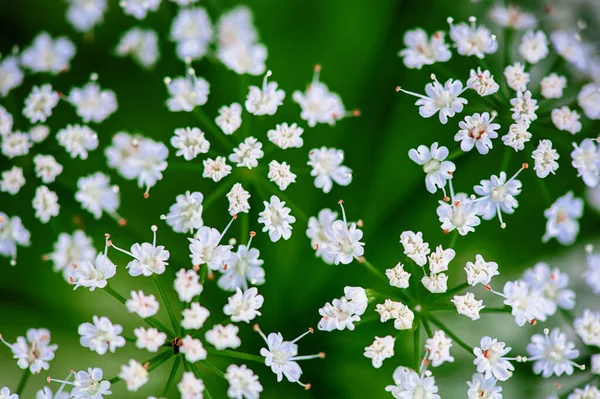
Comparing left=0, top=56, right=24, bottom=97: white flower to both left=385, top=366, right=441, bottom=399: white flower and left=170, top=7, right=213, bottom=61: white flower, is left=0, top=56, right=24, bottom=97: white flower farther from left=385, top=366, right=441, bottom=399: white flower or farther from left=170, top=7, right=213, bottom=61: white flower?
left=385, top=366, right=441, bottom=399: white flower

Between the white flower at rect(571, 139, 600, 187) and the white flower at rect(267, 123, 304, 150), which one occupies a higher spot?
the white flower at rect(571, 139, 600, 187)

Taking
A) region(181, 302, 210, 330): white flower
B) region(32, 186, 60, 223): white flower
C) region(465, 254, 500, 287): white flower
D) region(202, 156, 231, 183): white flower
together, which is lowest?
region(181, 302, 210, 330): white flower

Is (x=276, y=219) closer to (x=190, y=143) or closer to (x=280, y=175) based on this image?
(x=280, y=175)

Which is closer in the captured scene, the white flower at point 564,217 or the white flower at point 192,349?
the white flower at point 192,349

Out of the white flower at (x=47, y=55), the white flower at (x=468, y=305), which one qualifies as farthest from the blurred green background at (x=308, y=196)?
the white flower at (x=468, y=305)

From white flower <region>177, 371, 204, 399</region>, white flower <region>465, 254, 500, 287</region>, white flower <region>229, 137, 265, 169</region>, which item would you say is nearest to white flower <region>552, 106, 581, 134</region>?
white flower <region>465, 254, 500, 287</region>

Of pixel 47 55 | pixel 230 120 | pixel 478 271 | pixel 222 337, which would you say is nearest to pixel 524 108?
pixel 478 271

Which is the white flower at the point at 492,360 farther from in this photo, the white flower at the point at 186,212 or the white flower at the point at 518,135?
the white flower at the point at 186,212
